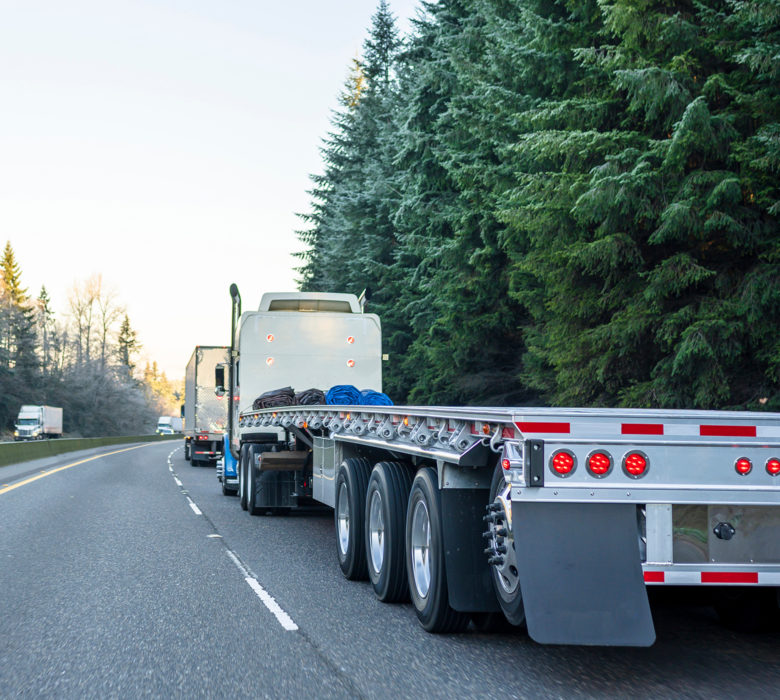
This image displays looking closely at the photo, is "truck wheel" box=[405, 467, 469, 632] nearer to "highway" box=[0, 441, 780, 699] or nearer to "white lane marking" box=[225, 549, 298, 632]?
"highway" box=[0, 441, 780, 699]

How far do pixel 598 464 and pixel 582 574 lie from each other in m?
0.59

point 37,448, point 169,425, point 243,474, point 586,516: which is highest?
point 169,425

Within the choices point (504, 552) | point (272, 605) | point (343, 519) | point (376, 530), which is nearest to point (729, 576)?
point (504, 552)

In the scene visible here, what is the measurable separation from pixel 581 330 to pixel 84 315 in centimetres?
8530

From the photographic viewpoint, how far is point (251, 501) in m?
14.2

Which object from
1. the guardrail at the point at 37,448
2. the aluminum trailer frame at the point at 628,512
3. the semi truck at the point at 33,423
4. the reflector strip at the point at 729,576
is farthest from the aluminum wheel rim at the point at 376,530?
the semi truck at the point at 33,423

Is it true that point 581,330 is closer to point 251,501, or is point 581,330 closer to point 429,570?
point 251,501

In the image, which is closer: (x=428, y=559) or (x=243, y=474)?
(x=428, y=559)

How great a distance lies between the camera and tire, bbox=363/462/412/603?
23.7 feet

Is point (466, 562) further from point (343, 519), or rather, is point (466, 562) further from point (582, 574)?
point (343, 519)

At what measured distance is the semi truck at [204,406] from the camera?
29219mm

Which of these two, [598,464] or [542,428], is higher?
[542,428]

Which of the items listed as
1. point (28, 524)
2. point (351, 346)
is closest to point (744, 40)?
point (351, 346)

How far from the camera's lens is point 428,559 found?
654cm
